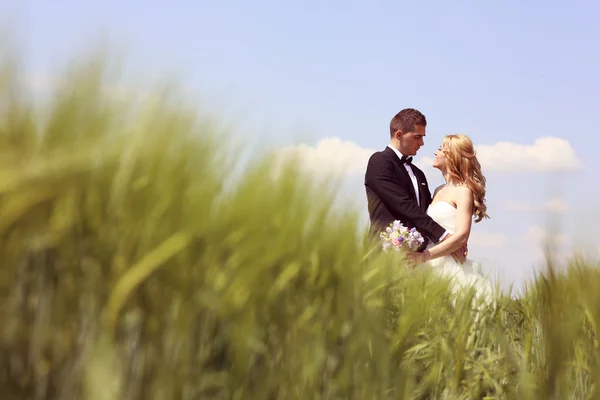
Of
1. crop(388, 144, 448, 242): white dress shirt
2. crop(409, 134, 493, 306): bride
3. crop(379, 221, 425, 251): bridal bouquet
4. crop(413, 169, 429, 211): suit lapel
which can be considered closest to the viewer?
crop(379, 221, 425, 251): bridal bouquet

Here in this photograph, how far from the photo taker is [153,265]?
1302 millimetres

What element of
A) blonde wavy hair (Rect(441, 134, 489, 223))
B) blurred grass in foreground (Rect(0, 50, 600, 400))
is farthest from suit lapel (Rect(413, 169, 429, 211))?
blurred grass in foreground (Rect(0, 50, 600, 400))

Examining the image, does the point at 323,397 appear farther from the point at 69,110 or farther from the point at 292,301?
the point at 69,110

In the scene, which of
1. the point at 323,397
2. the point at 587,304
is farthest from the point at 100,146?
the point at 587,304

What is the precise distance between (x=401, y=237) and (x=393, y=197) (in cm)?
34

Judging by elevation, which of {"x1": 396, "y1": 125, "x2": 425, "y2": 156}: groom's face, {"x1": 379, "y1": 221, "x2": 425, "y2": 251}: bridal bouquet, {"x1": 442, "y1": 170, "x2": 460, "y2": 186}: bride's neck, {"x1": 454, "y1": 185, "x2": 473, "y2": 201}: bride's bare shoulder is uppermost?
{"x1": 396, "y1": 125, "x2": 425, "y2": 156}: groom's face

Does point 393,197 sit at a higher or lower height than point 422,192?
lower

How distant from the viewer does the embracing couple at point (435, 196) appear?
4.89m

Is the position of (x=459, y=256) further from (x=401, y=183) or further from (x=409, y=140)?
(x=409, y=140)

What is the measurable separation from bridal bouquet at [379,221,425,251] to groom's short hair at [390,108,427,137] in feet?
2.57

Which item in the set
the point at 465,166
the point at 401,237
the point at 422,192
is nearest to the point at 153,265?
the point at 401,237

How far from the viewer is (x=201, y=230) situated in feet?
4.74

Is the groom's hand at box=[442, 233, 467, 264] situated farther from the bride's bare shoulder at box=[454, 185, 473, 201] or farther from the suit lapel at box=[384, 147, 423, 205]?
the suit lapel at box=[384, 147, 423, 205]

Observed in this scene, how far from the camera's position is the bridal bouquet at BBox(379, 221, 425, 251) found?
4744 millimetres
